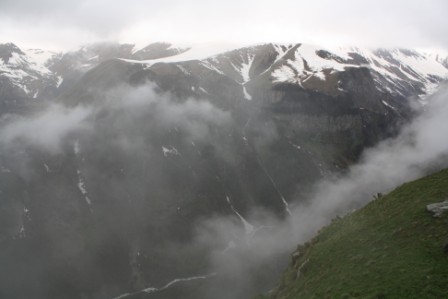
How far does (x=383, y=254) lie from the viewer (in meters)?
40.7

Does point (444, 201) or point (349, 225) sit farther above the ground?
point (444, 201)

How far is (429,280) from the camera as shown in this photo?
32.7 meters

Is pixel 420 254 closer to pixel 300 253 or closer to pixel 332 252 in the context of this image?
pixel 332 252

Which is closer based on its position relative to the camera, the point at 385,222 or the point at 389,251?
the point at 389,251

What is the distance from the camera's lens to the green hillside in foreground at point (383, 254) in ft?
112

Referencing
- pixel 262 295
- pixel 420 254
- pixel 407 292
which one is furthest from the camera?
pixel 262 295

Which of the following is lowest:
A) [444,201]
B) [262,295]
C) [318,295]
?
[262,295]

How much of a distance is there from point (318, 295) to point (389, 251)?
8033mm

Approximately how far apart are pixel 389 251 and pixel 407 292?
27.8 feet

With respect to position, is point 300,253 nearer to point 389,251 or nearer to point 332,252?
point 332,252

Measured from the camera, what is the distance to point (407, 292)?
107ft

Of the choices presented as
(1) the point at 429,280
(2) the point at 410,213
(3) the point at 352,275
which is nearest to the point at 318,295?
(3) the point at 352,275

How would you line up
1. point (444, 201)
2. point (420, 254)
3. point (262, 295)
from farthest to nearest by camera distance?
point (262, 295) < point (444, 201) < point (420, 254)

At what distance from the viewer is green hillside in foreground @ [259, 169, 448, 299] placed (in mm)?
34125
